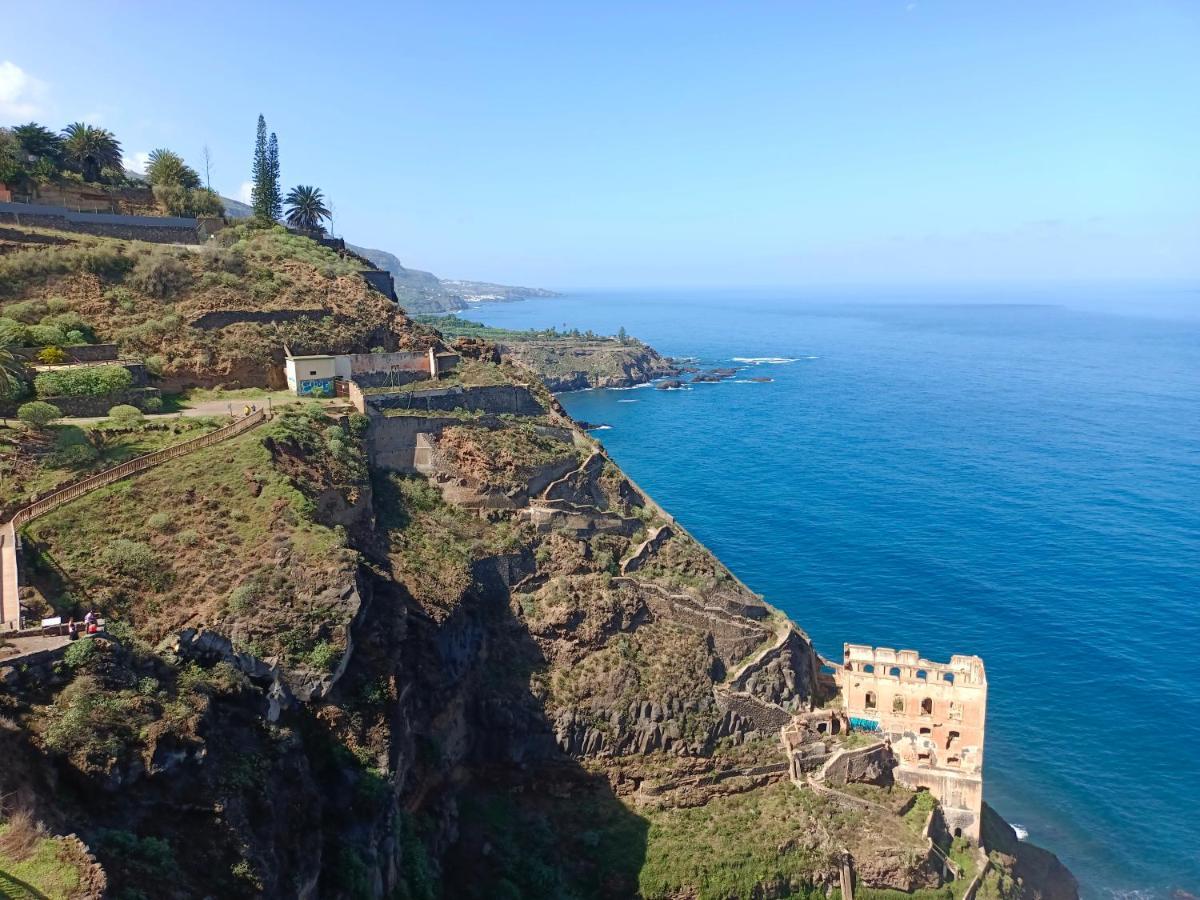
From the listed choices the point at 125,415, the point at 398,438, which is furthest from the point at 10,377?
the point at 398,438

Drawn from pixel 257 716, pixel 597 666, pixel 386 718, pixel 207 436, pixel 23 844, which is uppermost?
pixel 207 436

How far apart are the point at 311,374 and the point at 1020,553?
61169mm

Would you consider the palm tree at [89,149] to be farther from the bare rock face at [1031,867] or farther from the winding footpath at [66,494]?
the bare rock face at [1031,867]

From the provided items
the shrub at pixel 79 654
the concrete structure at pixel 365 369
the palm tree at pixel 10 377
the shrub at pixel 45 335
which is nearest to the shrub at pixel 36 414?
the palm tree at pixel 10 377

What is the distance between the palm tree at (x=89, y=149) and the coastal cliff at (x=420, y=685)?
56.8ft

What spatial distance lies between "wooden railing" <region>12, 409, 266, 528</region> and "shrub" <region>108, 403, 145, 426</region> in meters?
3.53

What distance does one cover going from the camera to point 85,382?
38.8 meters

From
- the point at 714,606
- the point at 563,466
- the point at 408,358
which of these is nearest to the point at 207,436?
the point at 408,358

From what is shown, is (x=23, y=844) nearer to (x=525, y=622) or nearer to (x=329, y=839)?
(x=329, y=839)

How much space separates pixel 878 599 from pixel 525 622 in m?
33.7

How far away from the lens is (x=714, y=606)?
1786 inches

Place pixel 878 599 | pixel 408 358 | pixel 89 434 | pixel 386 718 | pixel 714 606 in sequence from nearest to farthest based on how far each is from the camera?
pixel 386 718, pixel 89 434, pixel 714 606, pixel 408 358, pixel 878 599

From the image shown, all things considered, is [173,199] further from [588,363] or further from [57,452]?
[588,363]

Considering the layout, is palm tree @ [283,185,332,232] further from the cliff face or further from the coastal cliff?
the cliff face
